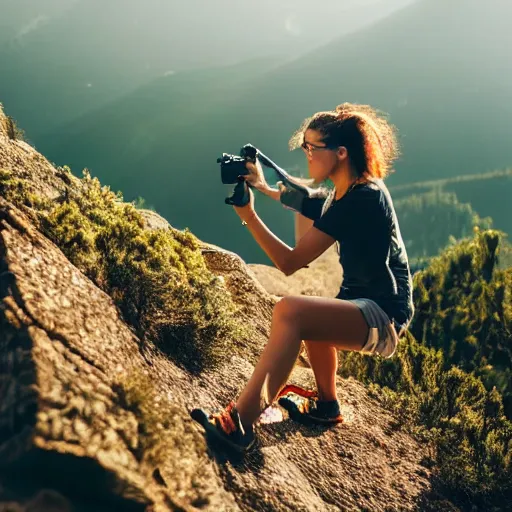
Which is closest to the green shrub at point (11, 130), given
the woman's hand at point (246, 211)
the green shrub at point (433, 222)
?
the woman's hand at point (246, 211)

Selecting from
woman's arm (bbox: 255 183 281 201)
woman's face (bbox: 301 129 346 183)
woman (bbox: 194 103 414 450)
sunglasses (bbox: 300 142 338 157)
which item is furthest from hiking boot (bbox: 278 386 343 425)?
sunglasses (bbox: 300 142 338 157)

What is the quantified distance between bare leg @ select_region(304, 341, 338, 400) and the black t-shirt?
40 cm

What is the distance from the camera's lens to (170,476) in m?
2.83

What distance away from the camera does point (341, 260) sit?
3752 millimetres

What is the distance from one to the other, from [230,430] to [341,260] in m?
1.34

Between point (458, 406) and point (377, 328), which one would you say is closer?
point (377, 328)

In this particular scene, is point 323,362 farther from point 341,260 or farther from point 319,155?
point 319,155

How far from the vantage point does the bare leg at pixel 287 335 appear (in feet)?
11.0

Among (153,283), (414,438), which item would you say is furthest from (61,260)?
(414,438)

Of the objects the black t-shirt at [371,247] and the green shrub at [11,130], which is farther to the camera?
the green shrub at [11,130]

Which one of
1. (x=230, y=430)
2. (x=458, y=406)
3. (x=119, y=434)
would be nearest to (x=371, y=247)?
(x=230, y=430)

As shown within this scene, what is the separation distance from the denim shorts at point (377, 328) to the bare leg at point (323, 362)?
325 millimetres

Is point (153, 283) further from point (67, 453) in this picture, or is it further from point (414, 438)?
point (414, 438)

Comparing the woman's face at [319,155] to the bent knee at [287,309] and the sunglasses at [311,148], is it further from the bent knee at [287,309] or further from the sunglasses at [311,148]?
the bent knee at [287,309]
